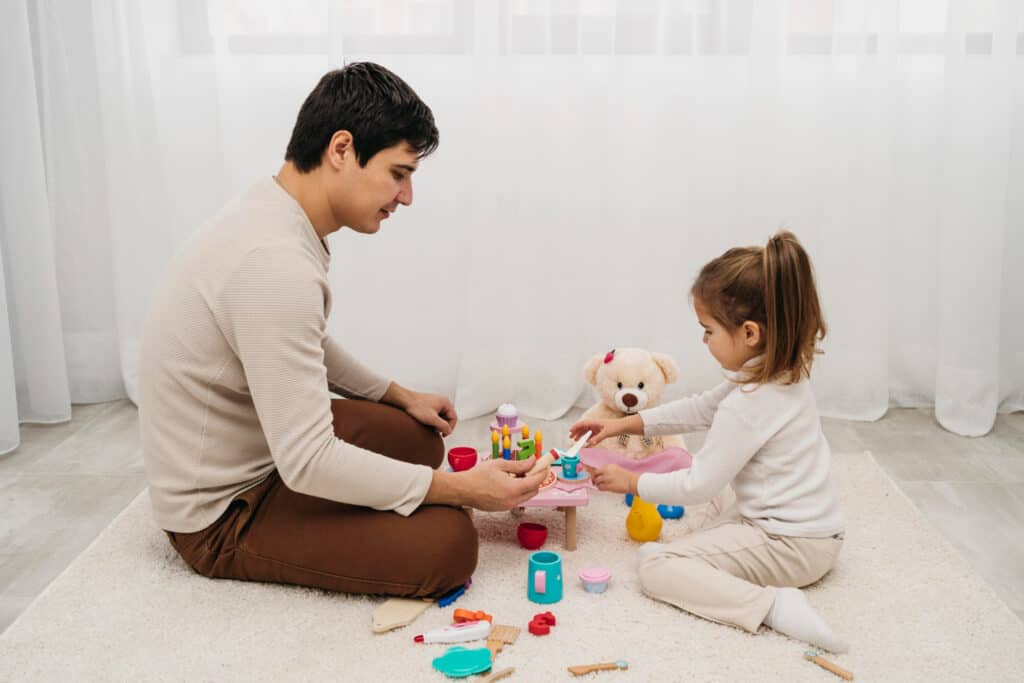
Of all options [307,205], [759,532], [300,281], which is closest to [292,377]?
[300,281]

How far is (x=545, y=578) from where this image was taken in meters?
1.59

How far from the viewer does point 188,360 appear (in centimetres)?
154

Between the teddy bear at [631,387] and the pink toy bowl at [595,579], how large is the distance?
1.43ft

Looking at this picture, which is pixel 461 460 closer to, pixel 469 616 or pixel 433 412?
pixel 433 412

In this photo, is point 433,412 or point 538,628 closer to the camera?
point 538,628

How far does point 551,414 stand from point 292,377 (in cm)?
124

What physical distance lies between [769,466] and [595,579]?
1.13 feet

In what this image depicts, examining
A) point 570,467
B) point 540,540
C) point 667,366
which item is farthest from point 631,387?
point 540,540

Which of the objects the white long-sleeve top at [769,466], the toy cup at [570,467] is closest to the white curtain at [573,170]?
the toy cup at [570,467]

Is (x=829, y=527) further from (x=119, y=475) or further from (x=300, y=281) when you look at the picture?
(x=119, y=475)

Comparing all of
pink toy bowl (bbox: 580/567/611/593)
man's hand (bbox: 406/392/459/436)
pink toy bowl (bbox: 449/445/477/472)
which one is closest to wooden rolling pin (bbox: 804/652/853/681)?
pink toy bowl (bbox: 580/567/611/593)

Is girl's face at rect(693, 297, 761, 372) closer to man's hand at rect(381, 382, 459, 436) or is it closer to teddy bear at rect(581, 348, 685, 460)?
teddy bear at rect(581, 348, 685, 460)

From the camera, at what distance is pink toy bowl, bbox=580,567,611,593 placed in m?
1.63

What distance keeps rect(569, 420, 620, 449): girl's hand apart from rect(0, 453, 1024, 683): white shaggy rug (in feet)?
0.65
